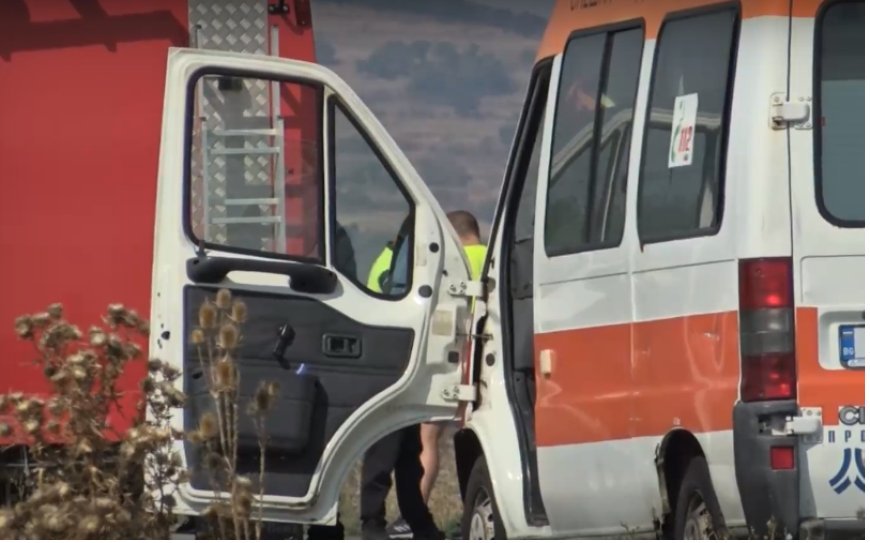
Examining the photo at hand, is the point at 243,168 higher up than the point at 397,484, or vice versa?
the point at 243,168

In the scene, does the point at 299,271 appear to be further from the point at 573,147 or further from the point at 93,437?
the point at 93,437

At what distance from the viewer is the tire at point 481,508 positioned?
Answer: 812 cm

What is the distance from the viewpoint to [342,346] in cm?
772

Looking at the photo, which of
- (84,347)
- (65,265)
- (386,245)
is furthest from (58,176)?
(84,347)

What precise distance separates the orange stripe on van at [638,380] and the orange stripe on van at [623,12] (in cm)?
100

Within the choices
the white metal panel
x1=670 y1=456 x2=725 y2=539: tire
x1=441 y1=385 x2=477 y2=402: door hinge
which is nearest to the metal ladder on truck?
x1=441 y1=385 x2=477 y2=402: door hinge

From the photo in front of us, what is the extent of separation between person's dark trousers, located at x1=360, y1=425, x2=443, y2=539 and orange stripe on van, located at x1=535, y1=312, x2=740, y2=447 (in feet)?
5.23

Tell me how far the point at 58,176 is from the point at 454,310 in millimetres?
2405

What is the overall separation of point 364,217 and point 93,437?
2290mm

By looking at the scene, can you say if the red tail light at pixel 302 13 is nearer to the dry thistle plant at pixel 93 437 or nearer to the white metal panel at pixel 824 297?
the dry thistle plant at pixel 93 437

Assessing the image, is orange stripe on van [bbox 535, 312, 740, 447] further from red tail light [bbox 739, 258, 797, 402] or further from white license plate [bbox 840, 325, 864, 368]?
white license plate [bbox 840, 325, 864, 368]

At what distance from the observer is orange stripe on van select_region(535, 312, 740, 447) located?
21.7 feet

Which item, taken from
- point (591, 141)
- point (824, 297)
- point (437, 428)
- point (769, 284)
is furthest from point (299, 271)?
point (437, 428)

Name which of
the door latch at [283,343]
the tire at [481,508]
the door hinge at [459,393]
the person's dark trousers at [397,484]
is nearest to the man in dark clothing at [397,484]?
the person's dark trousers at [397,484]
